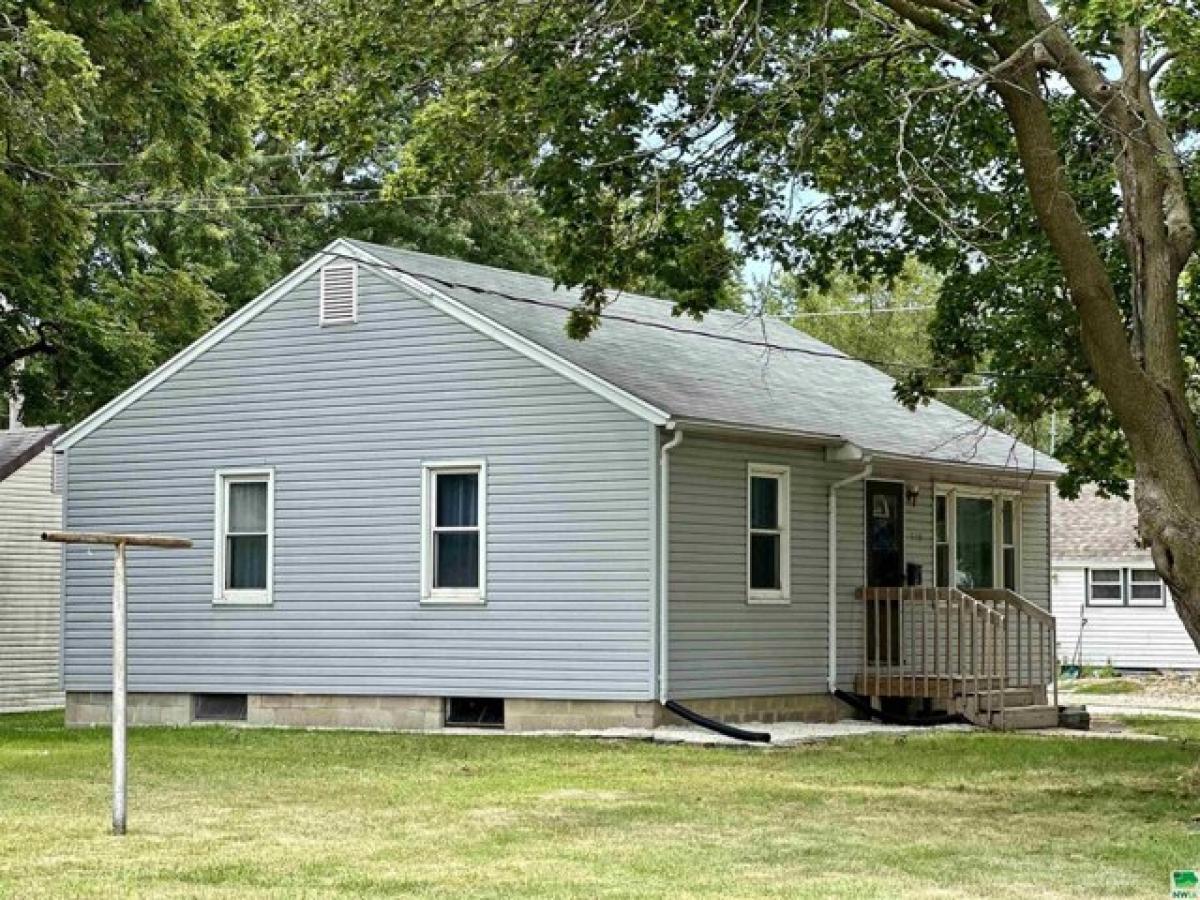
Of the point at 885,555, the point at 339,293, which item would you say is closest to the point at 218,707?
the point at 339,293

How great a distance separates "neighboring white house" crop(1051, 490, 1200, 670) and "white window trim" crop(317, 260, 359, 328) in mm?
23137

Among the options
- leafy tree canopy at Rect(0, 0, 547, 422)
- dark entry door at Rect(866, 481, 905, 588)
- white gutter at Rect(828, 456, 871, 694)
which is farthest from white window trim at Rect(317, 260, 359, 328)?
dark entry door at Rect(866, 481, 905, 588)

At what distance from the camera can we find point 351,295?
23984 millimetres

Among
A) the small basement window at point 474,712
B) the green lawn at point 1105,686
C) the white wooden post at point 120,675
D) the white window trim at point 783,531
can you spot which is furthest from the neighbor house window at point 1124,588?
the white wooden post at point 120,675

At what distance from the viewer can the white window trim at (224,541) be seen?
24.3 meters

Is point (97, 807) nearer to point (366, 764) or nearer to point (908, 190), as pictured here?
point (366, 764)

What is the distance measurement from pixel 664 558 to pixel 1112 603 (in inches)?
970

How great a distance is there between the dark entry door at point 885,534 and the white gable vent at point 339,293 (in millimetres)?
6648

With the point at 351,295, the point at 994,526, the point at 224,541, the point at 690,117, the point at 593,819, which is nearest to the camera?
the point at 593,819

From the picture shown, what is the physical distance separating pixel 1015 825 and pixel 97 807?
6.48 meters

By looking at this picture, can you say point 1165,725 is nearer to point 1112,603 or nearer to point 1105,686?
point 1105,686

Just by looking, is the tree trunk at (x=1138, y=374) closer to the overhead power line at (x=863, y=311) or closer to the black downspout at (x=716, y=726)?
the black downspout at (x=716, y=726)

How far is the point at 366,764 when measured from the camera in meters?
18.3

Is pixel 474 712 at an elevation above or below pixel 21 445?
below
